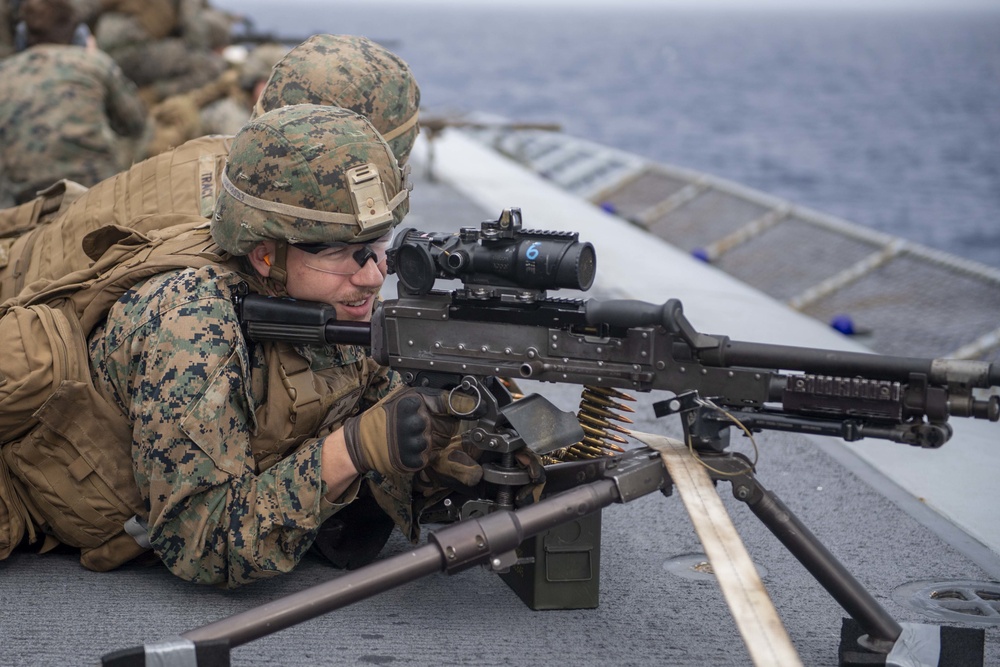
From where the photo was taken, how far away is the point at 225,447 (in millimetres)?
3174

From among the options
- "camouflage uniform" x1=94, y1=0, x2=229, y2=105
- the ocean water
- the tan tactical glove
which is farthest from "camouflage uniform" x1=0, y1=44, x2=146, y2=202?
the ocean water

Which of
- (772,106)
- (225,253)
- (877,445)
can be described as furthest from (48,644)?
(772,106)

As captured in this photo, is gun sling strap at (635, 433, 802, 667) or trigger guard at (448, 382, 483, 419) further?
trigger guard at (448, 382, 483, 419)

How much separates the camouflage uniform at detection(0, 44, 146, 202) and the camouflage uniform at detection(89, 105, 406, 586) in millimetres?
4123

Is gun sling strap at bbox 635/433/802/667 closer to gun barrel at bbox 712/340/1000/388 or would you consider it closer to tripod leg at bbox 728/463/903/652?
tripod leg at bbox 728/463/903/652

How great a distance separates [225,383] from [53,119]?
4494 millimetres

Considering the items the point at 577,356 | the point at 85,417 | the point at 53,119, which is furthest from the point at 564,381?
the point at 53,119

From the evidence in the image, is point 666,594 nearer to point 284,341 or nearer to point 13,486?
point 284,341

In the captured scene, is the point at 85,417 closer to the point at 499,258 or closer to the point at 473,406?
the point at 473,406

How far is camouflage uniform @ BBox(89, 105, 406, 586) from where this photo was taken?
311 centimetres

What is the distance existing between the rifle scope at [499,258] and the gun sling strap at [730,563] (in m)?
0.53

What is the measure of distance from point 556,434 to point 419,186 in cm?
849

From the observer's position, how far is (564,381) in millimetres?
3041

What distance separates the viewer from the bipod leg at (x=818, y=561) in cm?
301
